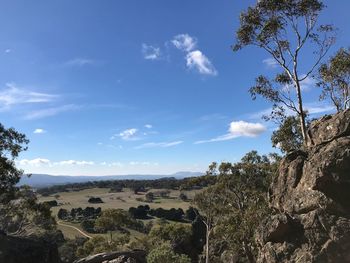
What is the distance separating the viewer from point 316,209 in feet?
82.5

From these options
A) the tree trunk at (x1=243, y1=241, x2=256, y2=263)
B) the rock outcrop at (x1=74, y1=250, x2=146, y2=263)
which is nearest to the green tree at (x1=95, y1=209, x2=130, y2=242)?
the tree trunk at (x1=243, y1=241, x2=256, y2=263)

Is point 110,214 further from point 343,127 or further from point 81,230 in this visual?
point 81,230

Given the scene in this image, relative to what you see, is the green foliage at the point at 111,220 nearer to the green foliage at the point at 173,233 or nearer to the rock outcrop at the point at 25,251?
the green foliage at the point at 173,233

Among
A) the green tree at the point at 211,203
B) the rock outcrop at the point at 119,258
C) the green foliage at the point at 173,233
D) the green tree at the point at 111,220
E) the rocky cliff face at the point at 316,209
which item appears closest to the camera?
the rocky cliff face at the point at 316,209

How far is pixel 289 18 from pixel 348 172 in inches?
626

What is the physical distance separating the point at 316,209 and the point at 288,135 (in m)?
18.2

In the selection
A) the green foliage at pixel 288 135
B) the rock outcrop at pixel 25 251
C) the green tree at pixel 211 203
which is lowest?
the rock outcrop at pixel 25 251

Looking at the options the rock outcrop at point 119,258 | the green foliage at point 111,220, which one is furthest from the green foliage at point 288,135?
the green foliage at point 111,220

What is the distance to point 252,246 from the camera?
148ft

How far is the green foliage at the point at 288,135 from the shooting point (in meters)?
41.9

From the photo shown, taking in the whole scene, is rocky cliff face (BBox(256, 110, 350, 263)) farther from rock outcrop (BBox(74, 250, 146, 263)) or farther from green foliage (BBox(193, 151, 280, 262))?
green foliage (BBox(193, 151, 280, 262))

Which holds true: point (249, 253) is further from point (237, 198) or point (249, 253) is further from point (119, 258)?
point (119, 258)

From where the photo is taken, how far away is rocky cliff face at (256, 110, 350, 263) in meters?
24.1

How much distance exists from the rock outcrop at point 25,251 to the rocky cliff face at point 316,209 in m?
15.4
